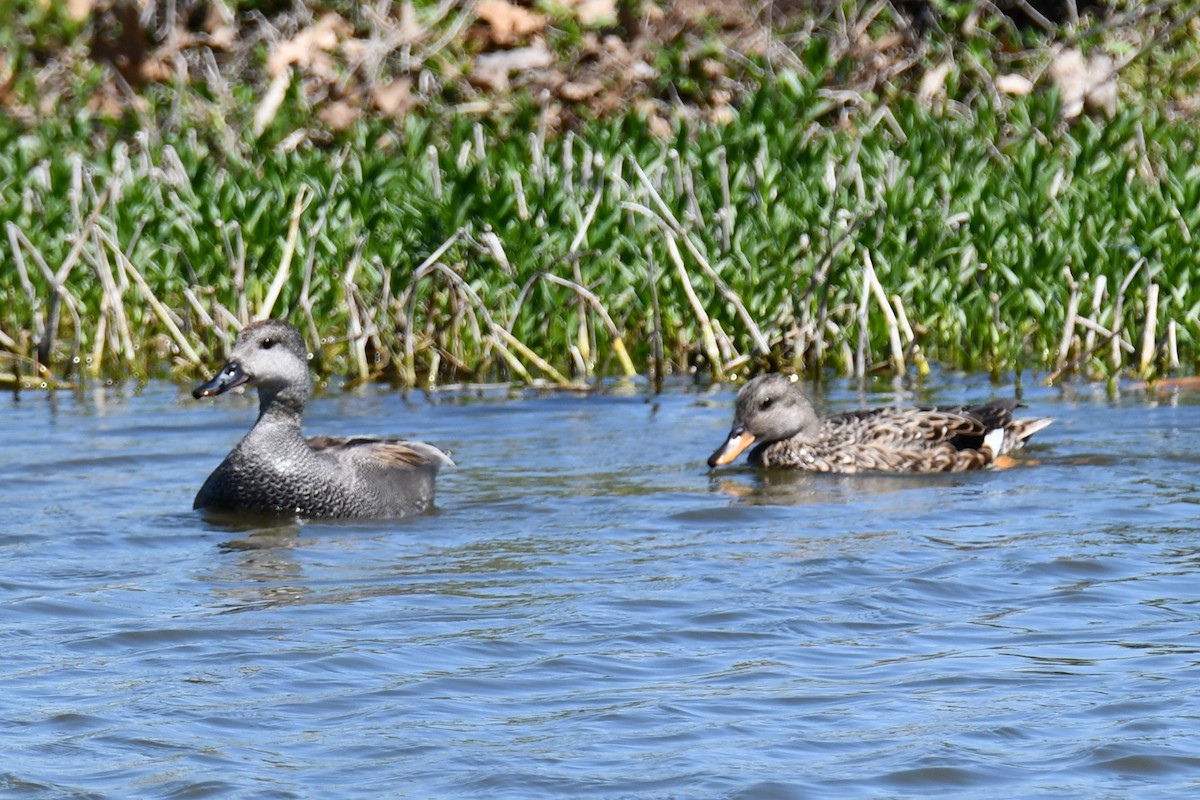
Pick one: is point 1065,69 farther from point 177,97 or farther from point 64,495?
point 64,495

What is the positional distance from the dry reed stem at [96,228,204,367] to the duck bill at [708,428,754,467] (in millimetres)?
3632

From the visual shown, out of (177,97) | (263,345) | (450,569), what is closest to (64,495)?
(263,345)

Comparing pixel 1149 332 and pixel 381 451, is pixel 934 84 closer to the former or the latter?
pixel 1149 332

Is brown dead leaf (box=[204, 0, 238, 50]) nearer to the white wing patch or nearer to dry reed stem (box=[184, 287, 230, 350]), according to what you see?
dry reed stem (box=[184, 287, 230, 350])

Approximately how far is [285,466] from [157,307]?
3.44m

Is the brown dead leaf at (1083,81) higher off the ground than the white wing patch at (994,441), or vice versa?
the brown dead leaf at (1083,81)

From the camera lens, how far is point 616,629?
7.04m

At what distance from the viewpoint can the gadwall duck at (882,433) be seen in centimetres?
1051

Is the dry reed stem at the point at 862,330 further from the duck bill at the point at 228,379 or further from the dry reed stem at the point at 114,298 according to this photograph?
the dry reed stem at the point at 114,298

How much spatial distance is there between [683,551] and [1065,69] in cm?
1018

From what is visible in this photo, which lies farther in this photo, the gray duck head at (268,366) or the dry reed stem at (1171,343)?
the dry reed stem at (1171,343)

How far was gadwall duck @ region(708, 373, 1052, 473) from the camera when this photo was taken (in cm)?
1051

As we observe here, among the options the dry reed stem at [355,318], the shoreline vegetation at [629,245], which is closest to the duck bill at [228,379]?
the shoreline vegetation at [629,245]

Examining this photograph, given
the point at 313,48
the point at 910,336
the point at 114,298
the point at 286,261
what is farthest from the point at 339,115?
the point at 910,336
